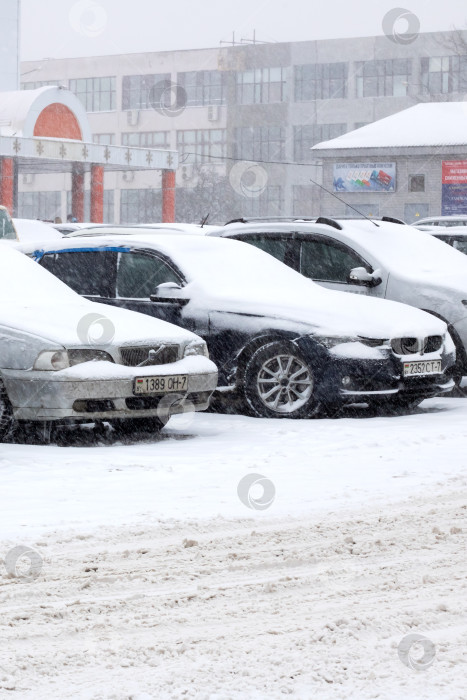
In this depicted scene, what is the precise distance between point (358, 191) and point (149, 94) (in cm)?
5245

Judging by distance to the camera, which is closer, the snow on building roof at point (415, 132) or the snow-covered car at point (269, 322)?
the snow-covered car at point (269, 322)

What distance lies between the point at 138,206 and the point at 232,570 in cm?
8891

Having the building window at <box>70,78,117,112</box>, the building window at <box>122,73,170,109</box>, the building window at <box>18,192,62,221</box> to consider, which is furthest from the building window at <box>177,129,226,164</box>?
the building window at <box>18,192,62,221</box>

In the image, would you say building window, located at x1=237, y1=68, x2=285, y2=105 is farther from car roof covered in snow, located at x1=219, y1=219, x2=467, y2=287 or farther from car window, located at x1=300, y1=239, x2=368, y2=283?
car window, located at x1=300, y1=239, x2=368, y2=283

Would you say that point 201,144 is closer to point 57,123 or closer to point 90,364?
point 57,123

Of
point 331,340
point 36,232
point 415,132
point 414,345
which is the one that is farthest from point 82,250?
point 415,132

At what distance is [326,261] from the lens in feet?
42.2

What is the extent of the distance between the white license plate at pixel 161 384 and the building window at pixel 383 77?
75.6 metres

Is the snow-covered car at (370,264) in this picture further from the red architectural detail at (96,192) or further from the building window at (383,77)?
the building window at (383,77)

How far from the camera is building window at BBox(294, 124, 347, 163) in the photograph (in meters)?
85.3

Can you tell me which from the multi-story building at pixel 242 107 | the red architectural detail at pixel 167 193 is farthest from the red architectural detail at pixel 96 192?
the multi-story building at pixel 242 107

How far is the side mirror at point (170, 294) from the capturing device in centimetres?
1103

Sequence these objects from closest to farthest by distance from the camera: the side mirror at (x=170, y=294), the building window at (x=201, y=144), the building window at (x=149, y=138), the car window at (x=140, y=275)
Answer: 1. the side mirror at (x=170, y=294)
2. the car window at (x=140, y=275)
3. the building window at (x=201, y=144)
4. the building window at (x=149, y=138)

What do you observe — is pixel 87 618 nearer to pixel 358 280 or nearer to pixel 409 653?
pixel 409 653
